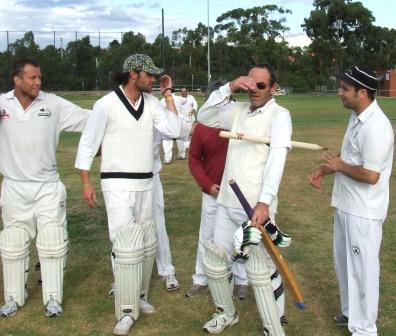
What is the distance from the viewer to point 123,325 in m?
4.40

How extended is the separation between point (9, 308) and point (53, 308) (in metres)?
0.39

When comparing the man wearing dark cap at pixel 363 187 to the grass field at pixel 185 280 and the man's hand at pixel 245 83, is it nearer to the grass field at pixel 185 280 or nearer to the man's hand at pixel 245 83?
the grass field at pixel 185 280

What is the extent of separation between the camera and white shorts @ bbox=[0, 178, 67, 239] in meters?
4.73

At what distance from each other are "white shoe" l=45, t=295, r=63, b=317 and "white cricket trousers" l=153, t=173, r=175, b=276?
110 cm

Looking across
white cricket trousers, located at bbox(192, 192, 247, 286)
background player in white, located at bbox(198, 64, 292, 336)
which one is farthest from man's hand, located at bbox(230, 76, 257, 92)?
white cricket trousers, located at bbox(192, 192, 247, 286)

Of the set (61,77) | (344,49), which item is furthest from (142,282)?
(344,49)

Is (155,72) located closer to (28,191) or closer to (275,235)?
(28,191)

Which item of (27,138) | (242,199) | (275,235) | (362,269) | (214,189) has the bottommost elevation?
(362,269)

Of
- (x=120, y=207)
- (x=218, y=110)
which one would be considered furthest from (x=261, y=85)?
(x=120, y=207)

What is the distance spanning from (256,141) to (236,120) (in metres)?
0.38

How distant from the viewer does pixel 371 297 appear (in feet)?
13.2

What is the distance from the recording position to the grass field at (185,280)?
4.54m

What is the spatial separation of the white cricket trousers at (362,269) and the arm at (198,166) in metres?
1.25

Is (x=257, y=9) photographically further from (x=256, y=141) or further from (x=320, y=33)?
(x=256, y=141)
